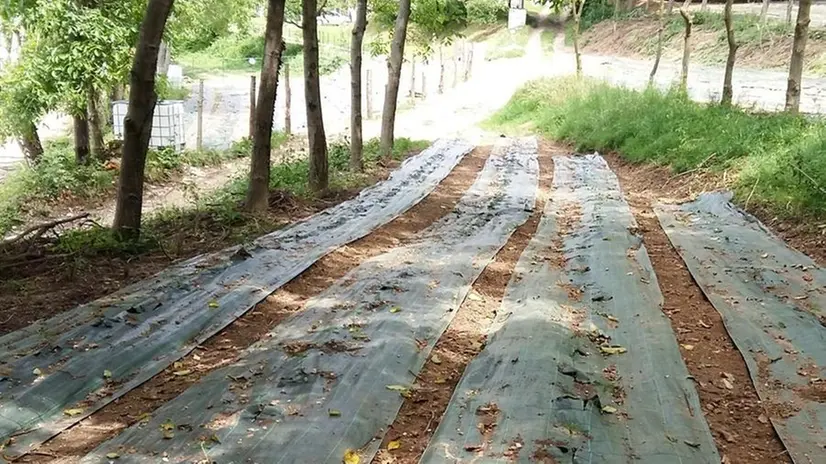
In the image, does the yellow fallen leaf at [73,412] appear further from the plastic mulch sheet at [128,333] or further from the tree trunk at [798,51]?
the tree trunk at [798,51]

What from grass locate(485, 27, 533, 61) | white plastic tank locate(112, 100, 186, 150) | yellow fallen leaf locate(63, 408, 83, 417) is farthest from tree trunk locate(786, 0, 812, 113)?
grass locate(485, 27, 533, 61)

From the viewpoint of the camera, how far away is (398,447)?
2623 millimetres

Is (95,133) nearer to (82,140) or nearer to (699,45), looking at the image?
(82,140)

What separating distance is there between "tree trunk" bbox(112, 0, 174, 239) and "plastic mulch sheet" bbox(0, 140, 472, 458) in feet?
2.41

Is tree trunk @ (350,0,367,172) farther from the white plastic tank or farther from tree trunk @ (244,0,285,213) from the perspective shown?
the white plastic tank

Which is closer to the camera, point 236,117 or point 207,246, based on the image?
point 207,246

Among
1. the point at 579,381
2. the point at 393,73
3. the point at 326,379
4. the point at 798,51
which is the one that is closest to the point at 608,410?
the point at 579,381

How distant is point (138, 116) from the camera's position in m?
5.01

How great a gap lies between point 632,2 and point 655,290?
110 ft

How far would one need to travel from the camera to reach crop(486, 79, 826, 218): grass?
611 centimetres

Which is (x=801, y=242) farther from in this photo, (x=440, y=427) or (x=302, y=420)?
(x=302, y=420)

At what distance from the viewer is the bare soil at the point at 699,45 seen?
19750 mm

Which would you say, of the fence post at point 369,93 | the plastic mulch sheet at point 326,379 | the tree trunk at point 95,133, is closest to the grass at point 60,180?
the tree trunk at point 95,133

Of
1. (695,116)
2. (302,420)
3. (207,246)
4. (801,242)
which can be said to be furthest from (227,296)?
(695,116)
